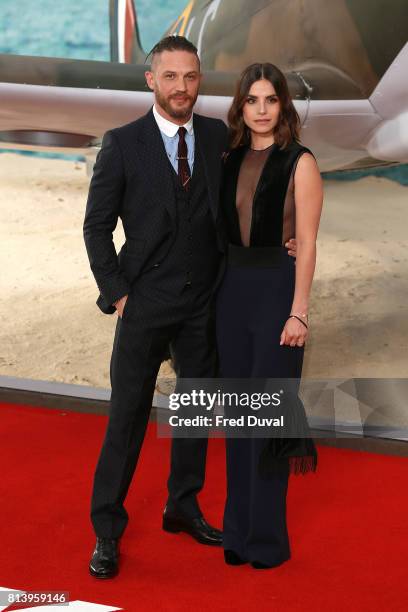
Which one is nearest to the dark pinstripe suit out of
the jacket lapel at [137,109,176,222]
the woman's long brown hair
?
the jacket lapel at [137,109,176,222]

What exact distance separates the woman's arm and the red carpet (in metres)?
0.68

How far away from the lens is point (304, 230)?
7.03ft

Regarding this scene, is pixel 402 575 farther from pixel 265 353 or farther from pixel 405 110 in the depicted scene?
pixel 405 110

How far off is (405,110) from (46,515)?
2324mm

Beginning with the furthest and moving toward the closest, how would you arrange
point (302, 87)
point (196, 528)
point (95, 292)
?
1. point (95, 292)
2. point (302, 87)
3. point (196, 528)

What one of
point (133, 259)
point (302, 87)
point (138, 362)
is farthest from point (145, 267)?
point (302, 87)

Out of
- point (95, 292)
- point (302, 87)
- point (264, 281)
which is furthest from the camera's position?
point (95, 292)

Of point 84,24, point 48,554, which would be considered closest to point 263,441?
point 48,554

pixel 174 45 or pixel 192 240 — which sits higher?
pixel 174 45

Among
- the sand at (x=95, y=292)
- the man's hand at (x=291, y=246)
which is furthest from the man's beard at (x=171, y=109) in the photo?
the sand at (x=95, y=292)

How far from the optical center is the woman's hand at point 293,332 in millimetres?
2176

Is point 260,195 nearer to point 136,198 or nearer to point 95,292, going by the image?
point 136,198

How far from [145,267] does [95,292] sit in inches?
155

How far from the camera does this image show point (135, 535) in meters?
2.59
